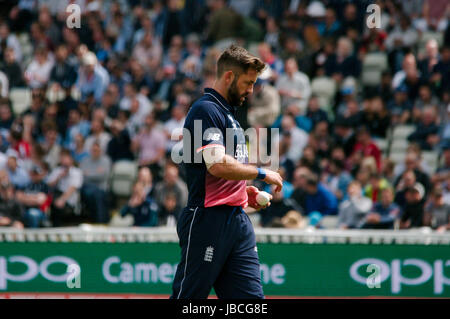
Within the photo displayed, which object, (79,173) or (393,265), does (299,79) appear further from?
(393,265)

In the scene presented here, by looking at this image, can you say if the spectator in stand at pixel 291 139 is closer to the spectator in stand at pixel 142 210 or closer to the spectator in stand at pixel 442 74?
the spectator in stand at pixel 442 74

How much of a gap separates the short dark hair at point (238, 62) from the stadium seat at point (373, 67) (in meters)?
9.31

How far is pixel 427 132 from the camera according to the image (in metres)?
13.1

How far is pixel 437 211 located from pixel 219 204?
598cm

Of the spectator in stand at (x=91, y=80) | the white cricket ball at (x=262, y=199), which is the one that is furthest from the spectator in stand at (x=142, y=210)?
the white cricket ball at (x=262, y=199)

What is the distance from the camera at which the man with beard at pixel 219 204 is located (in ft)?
18.5

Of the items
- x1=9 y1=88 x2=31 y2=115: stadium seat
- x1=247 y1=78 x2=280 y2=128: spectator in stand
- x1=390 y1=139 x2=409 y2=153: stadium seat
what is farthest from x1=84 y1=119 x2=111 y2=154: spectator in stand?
x1=390 y1=139 x2=409 y2=153: stadium seat

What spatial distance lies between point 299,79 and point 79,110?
391 cm

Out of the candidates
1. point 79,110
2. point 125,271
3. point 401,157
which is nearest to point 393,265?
point 125,271

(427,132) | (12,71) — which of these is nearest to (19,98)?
(12,71)

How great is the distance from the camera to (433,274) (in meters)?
9.59

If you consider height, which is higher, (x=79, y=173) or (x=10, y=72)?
(x=10, y=72)

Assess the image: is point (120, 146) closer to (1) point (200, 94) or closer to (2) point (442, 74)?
(1) point (200, 94)

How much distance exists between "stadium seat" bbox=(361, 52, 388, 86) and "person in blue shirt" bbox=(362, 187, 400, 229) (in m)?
3.75
